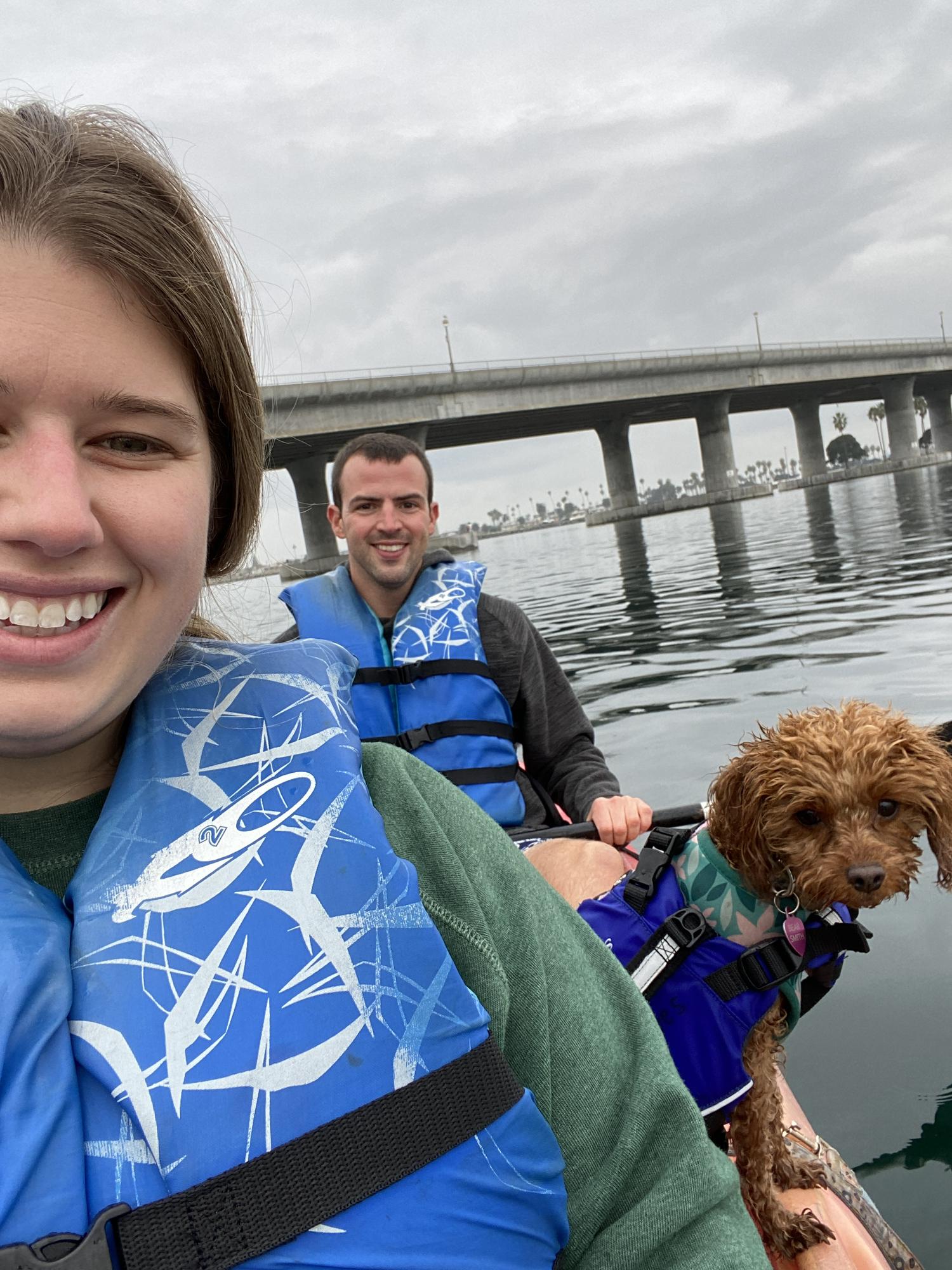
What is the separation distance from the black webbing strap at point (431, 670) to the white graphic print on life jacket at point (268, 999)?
136 inches

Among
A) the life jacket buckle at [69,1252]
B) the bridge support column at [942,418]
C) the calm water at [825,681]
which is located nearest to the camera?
the life jacket buckle at [69,1252]

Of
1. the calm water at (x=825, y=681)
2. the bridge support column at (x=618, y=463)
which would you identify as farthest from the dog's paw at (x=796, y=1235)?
the bridge support column at (x=618, y=463)

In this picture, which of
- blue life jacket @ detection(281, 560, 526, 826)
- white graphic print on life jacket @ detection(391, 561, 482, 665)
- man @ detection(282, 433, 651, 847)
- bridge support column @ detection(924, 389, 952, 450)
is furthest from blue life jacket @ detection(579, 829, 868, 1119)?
bridge support column @ detection(924, 389, 952, 450)

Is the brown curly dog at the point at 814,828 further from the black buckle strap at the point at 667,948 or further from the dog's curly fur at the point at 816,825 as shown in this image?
the black buckle strap at the point at 667,948

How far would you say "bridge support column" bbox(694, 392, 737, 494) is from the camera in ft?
190

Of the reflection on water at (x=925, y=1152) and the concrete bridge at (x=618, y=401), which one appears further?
the concrete bridge at (x=618, y=401)

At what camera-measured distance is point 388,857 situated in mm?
1244

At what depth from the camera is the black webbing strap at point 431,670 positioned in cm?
483

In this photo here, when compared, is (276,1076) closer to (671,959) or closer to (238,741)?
(238,741)

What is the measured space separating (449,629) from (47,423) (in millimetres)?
3862

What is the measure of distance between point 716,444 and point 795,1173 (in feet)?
196

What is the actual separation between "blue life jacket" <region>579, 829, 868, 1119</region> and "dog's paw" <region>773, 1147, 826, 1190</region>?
0.82 ft

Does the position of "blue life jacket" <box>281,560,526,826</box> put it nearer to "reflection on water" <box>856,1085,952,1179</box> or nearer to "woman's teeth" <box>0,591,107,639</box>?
"reflection on water" <box>856,1085,952,1179</box>

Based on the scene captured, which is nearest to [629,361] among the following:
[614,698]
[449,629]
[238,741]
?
[614,698]
